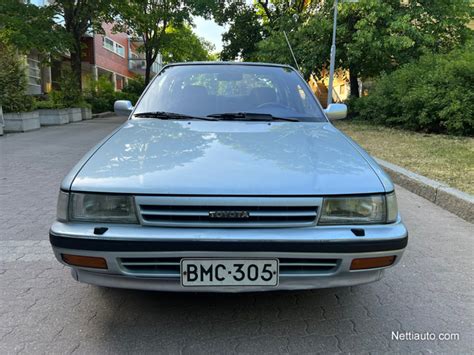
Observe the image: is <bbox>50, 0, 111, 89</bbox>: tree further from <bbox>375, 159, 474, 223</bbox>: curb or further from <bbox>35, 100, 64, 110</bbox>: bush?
<bbox>375, 159, 474, 223</bbox>: curb

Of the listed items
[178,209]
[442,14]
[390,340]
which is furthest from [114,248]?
[442,14]

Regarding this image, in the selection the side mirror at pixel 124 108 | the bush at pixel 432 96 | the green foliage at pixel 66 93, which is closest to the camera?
the side mirror at pixel 124 108

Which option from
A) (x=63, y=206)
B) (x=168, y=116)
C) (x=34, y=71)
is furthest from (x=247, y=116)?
(x=34, y=71)

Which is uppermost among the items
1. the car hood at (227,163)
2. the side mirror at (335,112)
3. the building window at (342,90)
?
the building window at (342,90)

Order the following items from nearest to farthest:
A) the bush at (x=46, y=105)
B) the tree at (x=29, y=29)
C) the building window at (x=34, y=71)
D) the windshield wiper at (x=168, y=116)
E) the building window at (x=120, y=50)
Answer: the windshield wiper at (x=168, y=116), the tree at (x=29, y=29), the bush at (x=46, y=105), the building window at (x=34, y=71), the building window at (x=120, y=50)

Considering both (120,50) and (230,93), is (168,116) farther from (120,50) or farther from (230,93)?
(120,50)

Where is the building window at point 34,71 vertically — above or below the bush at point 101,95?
above

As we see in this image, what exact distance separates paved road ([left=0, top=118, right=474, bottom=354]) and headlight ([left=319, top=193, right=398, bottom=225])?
67 cm

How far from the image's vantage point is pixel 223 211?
197cm

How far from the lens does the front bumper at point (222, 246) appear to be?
192cm

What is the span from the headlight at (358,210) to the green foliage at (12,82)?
486 inches

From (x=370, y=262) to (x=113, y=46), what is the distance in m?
37.2

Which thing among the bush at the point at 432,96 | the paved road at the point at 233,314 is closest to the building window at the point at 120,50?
the bush at the point at 432,96

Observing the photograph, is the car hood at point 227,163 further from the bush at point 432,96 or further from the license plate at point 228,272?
the bush at point 432,96
